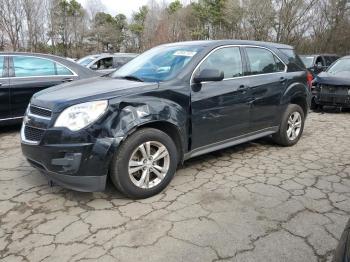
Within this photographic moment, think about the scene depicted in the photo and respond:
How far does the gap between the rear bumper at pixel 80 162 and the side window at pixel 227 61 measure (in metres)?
1.71

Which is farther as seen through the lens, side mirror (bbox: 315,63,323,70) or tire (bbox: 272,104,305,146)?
side mirror (bbox: 315,63,323,70)

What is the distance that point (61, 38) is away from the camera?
33.2 m

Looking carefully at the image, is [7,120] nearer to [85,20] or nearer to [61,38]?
[61,38]

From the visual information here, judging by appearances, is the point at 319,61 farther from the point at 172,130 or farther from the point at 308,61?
the point at 172,130

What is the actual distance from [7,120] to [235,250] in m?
5.08

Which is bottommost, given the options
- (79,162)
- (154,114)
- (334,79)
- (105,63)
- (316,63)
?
(79,162)

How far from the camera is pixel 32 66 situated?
665 cm

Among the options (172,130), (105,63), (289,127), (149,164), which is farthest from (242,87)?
(105,63)

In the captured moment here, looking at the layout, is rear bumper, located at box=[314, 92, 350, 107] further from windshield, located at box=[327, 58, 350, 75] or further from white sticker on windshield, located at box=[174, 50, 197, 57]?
white sticker on windshield, located at box=[174, 50, 197, 57]

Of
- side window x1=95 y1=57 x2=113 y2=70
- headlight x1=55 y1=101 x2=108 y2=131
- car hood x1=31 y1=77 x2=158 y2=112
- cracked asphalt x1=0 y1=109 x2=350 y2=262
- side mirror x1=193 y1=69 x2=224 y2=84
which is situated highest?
side window x1=95 y1=57 x2=113 y2=70

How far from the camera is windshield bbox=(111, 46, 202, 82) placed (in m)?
4.24

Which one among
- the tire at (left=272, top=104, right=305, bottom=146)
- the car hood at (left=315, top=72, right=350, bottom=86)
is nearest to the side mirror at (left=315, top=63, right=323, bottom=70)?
the car hood at (left=315, top=72, right=350, bottom=86)

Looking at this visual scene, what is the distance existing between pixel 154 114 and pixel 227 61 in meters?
1.54

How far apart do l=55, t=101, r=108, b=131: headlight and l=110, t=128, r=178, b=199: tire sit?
1.31 ft
